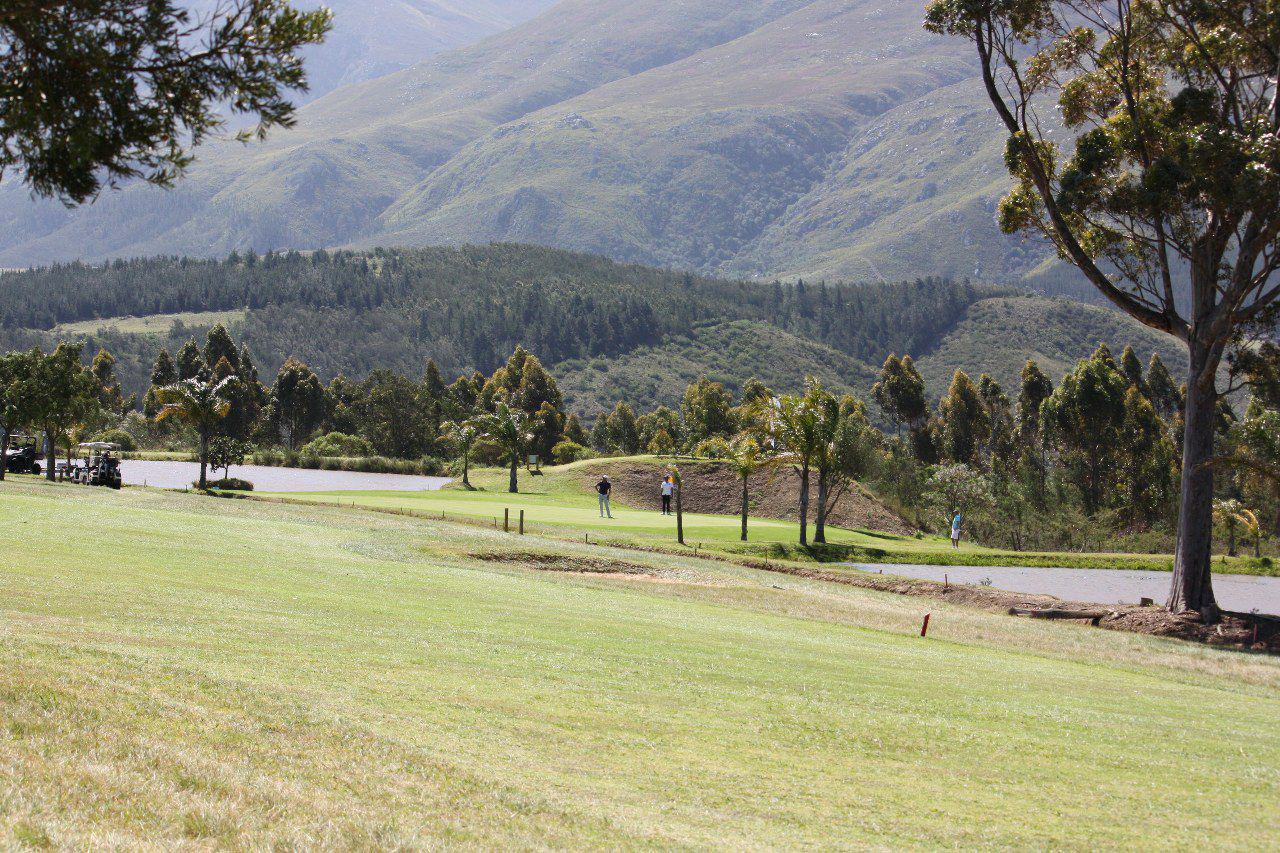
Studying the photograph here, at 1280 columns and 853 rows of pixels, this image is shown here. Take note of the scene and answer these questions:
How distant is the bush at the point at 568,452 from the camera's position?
103 meters

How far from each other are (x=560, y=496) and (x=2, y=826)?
6303 centimetres

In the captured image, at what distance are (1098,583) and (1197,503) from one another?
375 inches

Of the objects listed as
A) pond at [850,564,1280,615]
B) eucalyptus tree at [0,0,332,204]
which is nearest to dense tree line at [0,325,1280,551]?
pond at [850,564,1280,615]

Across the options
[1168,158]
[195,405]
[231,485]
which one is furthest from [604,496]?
[1168,158]

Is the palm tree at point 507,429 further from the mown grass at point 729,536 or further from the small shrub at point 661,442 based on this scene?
the small shrub at point 661,442

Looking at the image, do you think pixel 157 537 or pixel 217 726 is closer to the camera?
pixel 217 726

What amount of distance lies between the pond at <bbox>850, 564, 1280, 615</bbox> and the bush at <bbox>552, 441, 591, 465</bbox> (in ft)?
208

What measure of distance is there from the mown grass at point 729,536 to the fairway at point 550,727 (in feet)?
66.5

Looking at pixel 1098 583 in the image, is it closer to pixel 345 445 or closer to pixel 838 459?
pixel 838 459

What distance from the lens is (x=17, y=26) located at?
29.6ft

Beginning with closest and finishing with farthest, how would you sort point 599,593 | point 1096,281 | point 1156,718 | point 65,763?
1. point 65,763
2. point 1156,718
3. point 599,593
4. point 1096,281

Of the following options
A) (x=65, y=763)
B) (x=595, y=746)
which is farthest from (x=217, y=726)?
(x=595, y=746)

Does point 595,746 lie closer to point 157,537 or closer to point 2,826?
point 2,826

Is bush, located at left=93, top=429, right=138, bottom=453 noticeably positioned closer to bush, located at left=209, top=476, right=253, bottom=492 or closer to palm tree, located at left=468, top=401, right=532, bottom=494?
palm tree, located at left=468, top=401, right=532, bottom=494
